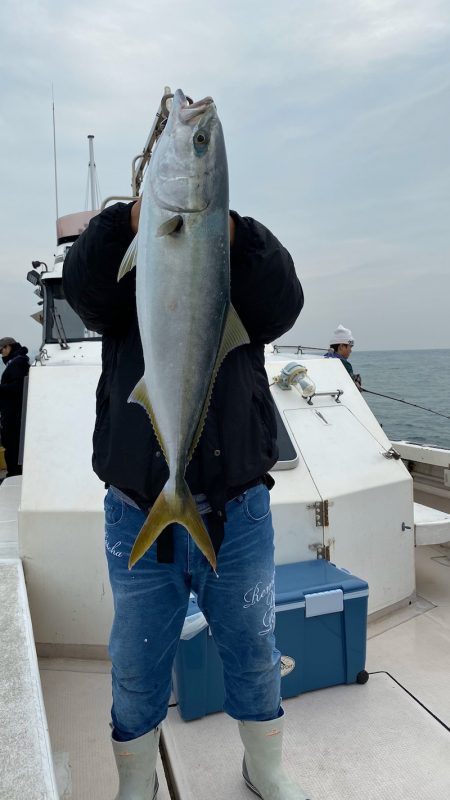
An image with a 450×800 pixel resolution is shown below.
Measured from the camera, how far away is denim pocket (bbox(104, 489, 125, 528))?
1.99 meters

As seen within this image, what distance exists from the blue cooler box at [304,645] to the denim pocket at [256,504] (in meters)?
1.07

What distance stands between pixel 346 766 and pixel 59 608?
1.79 m

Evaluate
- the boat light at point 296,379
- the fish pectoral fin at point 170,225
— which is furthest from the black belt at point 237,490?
the boat light at point 296,379

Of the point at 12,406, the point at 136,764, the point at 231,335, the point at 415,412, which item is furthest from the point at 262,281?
the point at 415,412

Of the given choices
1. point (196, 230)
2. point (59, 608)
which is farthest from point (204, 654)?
point (196, 230)

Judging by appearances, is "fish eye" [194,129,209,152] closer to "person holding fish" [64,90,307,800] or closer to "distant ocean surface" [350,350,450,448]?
"person holding fish" [64,90,307,800]

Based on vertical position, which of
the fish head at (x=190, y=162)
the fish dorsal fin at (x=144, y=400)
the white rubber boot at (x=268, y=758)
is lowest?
the white rubber boot at (x=268, y=758)

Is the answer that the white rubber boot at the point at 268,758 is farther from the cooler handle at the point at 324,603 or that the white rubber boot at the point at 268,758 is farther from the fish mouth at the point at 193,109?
the fish mouth at the point at 193,109

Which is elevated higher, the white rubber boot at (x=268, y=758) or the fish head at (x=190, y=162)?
the fish head at (x=190, y=162)

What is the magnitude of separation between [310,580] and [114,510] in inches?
67.9

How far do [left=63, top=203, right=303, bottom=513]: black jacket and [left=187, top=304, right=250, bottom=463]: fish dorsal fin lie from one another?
175 mm

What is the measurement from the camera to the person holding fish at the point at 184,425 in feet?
5.12

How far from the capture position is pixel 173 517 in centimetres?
172

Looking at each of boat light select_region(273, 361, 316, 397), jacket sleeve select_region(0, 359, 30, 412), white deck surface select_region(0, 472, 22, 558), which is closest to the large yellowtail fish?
white deck surface select_region(0, 472, 22, 558)
